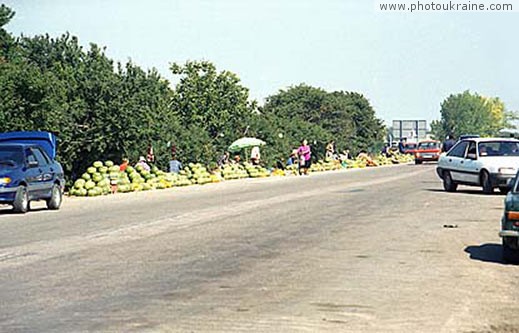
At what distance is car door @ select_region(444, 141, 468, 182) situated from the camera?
31.4 meters

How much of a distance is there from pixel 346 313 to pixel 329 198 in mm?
19859

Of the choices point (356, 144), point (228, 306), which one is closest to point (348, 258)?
point (228, 306)

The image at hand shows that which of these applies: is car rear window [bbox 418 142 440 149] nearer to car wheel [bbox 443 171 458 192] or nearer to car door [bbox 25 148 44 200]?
car wheel [bbox 443 171 458 192]

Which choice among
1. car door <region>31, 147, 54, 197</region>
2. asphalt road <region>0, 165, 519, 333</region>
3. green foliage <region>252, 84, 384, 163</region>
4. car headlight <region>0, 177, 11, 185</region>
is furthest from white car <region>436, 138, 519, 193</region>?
green foliage <region>252, 84, 384, 163</region>

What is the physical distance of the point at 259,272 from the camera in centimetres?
1306

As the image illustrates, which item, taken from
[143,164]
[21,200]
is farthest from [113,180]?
[21,200]

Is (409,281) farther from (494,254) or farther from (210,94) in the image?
(210,94)

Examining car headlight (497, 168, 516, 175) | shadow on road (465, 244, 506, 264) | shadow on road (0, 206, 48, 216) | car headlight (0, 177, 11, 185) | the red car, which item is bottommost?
the red car

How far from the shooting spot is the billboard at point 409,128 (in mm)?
154625

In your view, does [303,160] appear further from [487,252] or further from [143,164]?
[487,252]

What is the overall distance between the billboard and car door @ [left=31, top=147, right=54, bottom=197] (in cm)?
12845

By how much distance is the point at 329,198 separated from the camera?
2972cm

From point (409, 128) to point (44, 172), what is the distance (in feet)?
435

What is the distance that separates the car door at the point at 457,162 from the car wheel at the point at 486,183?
3.99 ft
